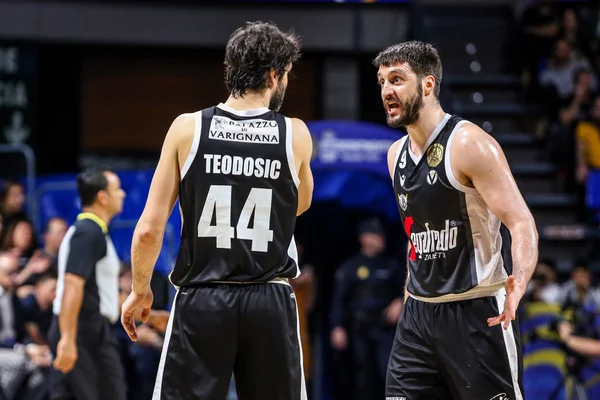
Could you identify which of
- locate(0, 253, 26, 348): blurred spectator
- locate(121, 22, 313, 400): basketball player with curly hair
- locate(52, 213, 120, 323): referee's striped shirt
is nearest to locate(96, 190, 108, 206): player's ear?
locate(52, 213, 120, 323): referee's striped shirt

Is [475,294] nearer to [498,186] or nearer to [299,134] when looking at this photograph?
[498,186]

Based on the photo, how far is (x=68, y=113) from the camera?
15.0 metres

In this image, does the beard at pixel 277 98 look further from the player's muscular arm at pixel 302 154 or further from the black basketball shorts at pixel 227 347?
the black basketball shorts at pixel 227 347

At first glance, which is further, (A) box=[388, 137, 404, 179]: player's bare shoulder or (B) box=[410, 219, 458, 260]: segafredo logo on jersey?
(A) box=[388, 137, 404, 179]: player's bare shoulder

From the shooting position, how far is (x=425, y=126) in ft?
17.9

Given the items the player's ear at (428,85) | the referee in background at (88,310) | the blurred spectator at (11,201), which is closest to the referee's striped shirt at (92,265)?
the referee in background at (88,310)

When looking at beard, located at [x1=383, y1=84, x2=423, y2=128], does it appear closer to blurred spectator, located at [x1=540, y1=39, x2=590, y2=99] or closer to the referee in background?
the referee in background

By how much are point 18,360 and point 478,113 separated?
672 centimetres

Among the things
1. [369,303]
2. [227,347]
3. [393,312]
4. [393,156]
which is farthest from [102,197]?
[369,303]

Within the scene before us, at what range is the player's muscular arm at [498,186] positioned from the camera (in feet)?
16.1

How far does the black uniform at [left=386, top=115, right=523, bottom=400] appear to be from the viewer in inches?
205

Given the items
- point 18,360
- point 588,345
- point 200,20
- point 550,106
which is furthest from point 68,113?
point 588,345

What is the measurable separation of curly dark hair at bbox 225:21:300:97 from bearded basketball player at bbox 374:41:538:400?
27.3 inches

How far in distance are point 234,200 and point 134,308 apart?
27.1 inches
